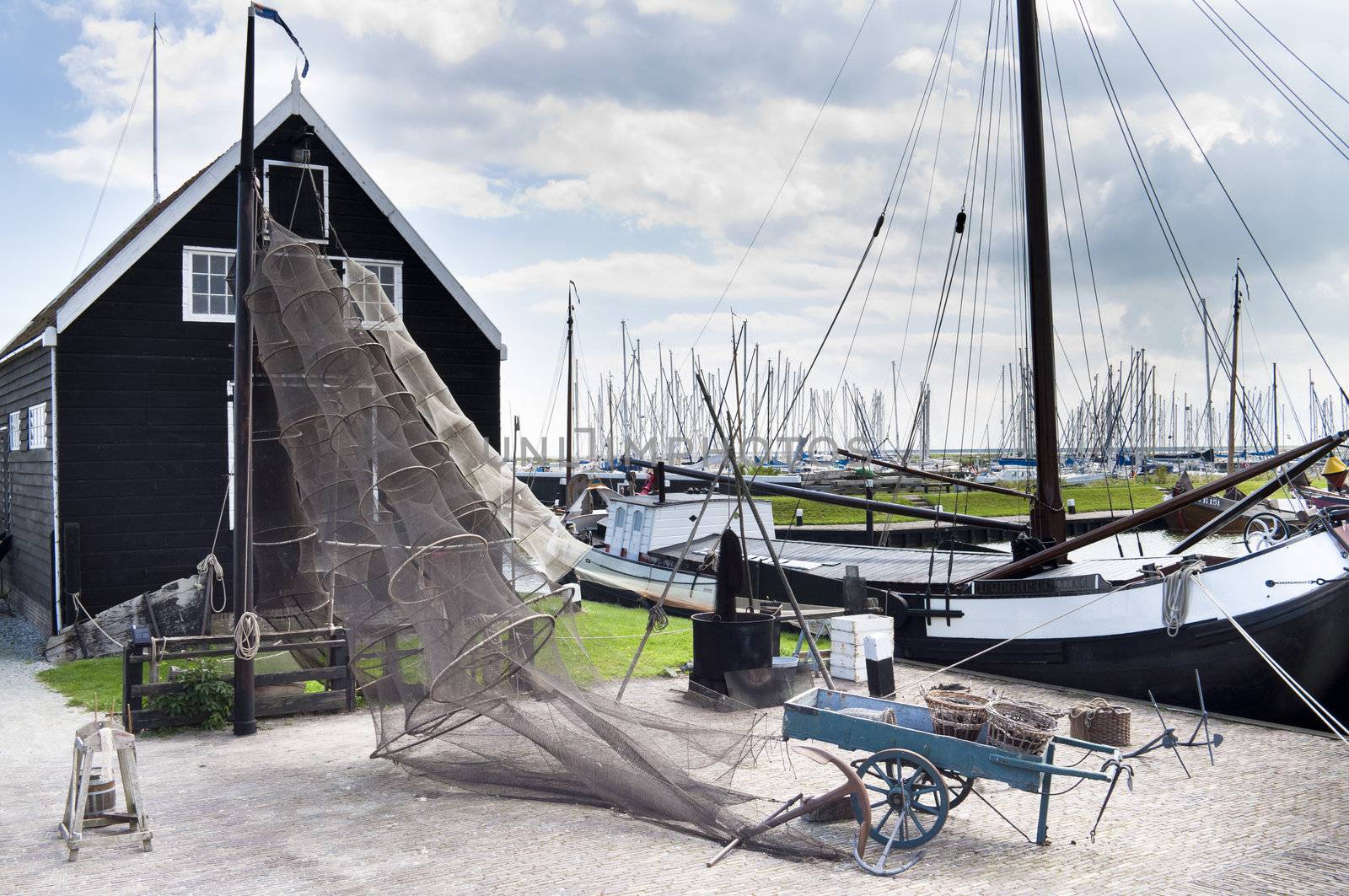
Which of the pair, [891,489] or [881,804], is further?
[891,489]

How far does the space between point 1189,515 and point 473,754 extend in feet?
150

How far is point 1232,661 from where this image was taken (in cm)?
1188

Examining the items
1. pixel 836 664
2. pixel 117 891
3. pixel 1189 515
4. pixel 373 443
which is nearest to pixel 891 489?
pixel 1189 515

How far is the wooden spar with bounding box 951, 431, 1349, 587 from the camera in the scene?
12.8 metres

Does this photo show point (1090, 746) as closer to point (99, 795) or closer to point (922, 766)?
point (922, 766)

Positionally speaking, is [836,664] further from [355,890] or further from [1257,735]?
[355,890]

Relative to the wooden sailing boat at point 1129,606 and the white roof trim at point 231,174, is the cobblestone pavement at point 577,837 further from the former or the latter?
the white roof trim at point 231,174

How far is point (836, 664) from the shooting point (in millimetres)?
13789

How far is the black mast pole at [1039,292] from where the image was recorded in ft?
50.6

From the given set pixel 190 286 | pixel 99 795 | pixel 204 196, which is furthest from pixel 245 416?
pixel 204 196

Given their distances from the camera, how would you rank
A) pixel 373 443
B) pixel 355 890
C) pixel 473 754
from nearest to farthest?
pixel 355 890 < pixel 473 754 < pixel 373 443

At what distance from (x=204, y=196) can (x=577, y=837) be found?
527 inches

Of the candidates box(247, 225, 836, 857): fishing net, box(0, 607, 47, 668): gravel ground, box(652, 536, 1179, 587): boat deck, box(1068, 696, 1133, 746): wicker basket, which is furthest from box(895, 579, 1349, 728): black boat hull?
box(0, 607, 47, 668): gravel ground

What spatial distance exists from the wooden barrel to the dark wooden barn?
29.4 feet
